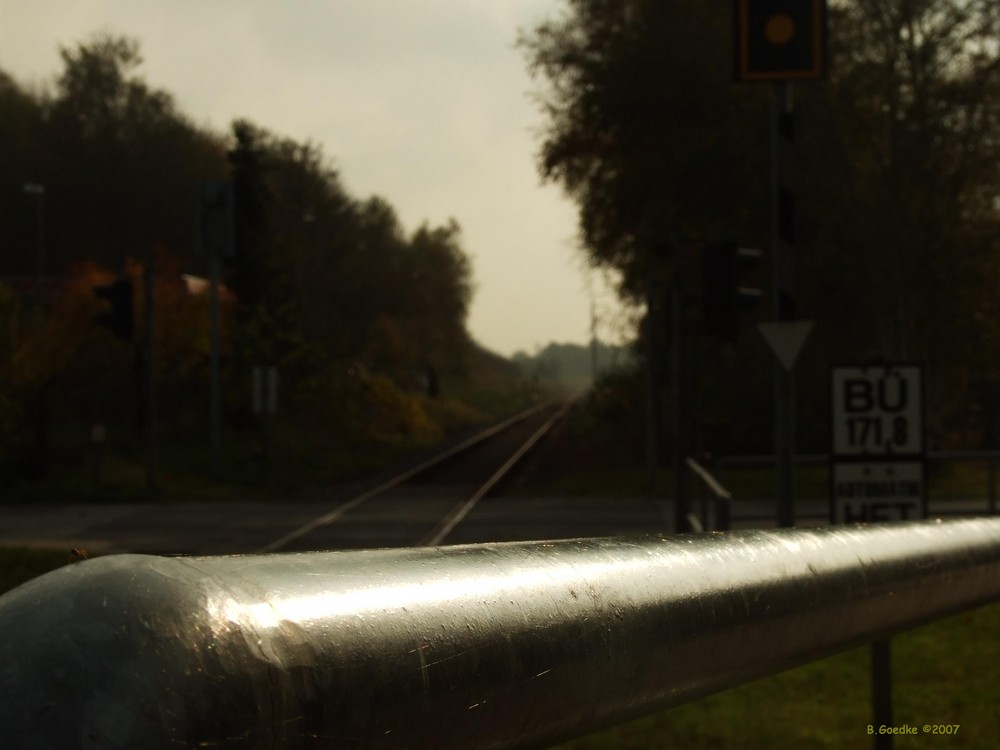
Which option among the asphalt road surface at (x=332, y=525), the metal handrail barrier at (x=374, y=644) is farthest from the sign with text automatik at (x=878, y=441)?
the metal handrail barrier at (x=374, y=644)

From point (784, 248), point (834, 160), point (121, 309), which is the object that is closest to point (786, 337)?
point (784, 248)

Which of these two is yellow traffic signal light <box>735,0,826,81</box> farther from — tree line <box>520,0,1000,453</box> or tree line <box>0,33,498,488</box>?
tree line <box>0,33,498,488</box>

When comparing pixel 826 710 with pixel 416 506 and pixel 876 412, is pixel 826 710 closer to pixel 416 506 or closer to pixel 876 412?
pixel 876 412

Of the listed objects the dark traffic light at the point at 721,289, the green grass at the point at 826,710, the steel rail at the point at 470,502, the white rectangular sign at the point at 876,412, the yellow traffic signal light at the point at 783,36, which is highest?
the yellow traffic signal light at the point at 783,36

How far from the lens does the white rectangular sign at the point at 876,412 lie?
1033 cm

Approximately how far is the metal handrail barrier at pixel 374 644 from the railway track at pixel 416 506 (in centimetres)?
828

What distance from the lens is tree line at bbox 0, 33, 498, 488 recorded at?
35.9 metres

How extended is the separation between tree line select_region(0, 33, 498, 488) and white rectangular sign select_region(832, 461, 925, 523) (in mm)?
22641

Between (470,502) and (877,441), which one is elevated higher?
(877,441)

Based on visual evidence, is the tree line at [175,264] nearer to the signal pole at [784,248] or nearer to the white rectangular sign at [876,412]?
the signal pole at [784,248]

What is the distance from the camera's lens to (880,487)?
10.4 metres

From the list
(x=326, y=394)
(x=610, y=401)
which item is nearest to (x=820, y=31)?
(x=610, y=401)

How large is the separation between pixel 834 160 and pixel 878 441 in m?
20.6

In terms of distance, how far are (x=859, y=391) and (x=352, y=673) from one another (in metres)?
9.61
